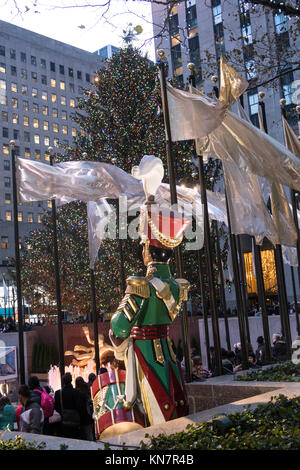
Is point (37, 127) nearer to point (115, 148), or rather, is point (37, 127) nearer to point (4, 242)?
point (4, 242)

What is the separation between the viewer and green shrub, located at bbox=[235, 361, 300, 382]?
7135 millimetres

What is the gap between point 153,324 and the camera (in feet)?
19.1

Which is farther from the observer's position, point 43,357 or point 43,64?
point 43,64

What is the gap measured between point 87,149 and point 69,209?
292 cm

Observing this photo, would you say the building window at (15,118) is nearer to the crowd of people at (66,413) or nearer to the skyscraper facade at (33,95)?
the skyscraper facade at (33,95)

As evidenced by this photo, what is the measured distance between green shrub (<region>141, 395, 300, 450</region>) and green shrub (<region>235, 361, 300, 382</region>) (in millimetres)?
1999

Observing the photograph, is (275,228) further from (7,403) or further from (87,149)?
(87,149)

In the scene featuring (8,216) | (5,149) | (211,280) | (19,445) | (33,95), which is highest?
(33,95)

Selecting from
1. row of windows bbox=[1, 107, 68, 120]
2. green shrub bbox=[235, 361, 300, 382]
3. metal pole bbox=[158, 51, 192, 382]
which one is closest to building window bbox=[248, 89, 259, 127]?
metal pole bbox=[158, 51, 192, 382]

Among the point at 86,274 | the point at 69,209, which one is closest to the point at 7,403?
the point at 86,274

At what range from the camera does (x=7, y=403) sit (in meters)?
7.77

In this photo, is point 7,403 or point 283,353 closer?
point 7,403

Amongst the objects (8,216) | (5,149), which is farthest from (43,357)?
(5,149)

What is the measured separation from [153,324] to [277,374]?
242 cm
